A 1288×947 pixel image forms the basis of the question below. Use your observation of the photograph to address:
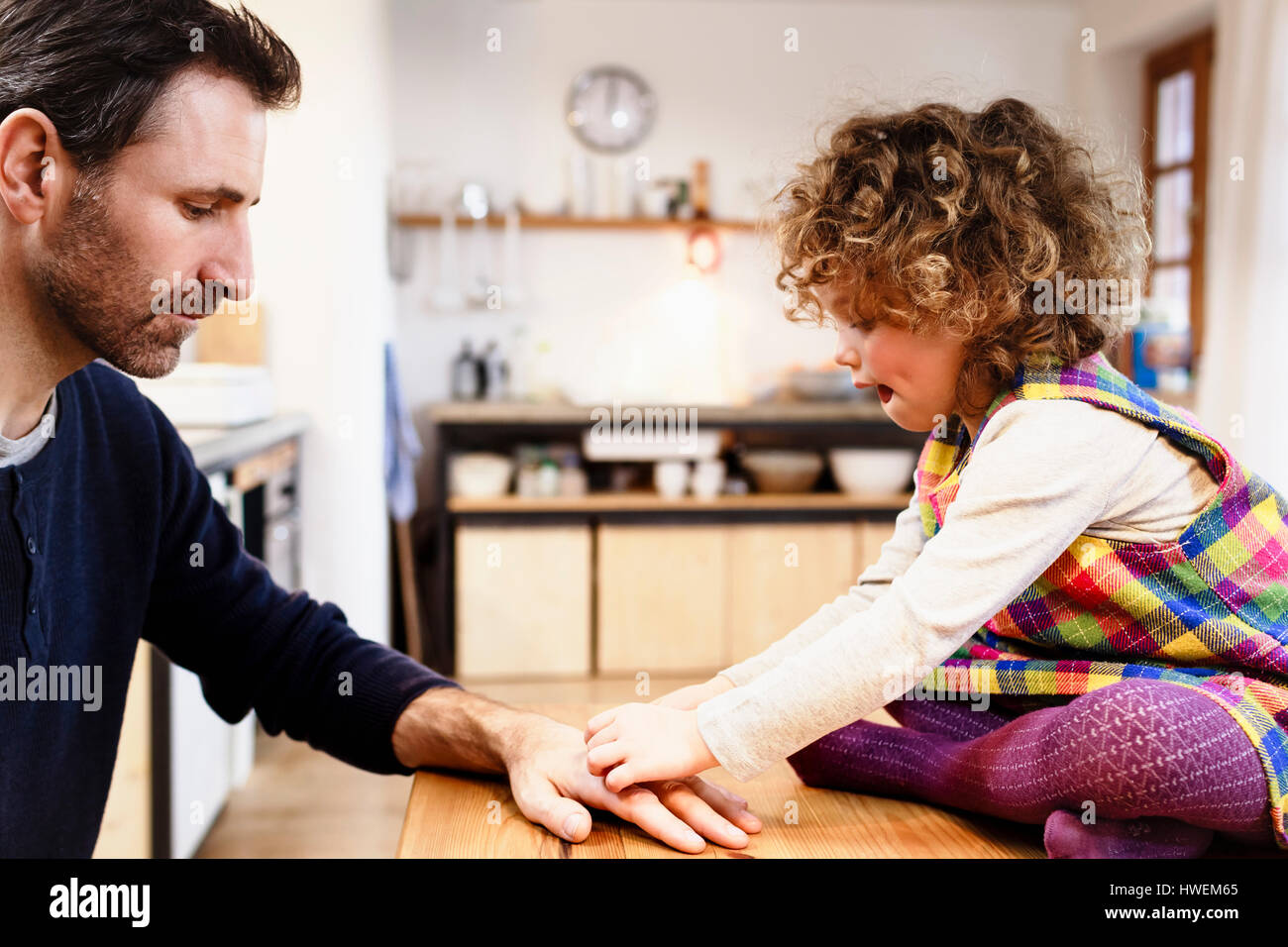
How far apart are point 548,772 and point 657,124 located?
3.45m

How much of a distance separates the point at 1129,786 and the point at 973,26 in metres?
3.86

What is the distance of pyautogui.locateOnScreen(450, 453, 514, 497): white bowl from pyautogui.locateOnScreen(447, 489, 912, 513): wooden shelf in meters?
0.02

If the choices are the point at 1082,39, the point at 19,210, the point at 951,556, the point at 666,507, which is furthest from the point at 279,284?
the point at 1082,39

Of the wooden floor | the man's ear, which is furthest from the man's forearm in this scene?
the wooden floor

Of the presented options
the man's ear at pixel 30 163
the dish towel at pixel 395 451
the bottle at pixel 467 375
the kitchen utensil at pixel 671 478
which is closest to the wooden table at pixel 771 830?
the man's ear at pixel 30 163

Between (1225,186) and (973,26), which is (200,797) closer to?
(1225,186)

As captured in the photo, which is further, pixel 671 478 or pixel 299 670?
pixel 671 478

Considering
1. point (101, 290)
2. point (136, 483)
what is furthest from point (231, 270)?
point (136, 483)

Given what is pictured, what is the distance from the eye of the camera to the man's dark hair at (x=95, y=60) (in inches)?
26.3

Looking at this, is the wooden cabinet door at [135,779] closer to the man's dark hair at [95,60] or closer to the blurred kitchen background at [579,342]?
the blurred kitchen background at [579,342]

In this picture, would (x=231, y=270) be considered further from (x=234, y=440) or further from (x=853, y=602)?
(x=234, y=440)

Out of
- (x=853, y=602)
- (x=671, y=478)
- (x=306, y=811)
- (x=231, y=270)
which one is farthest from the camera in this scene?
(x=671, y=478)

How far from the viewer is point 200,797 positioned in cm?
193

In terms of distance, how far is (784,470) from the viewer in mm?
3365
